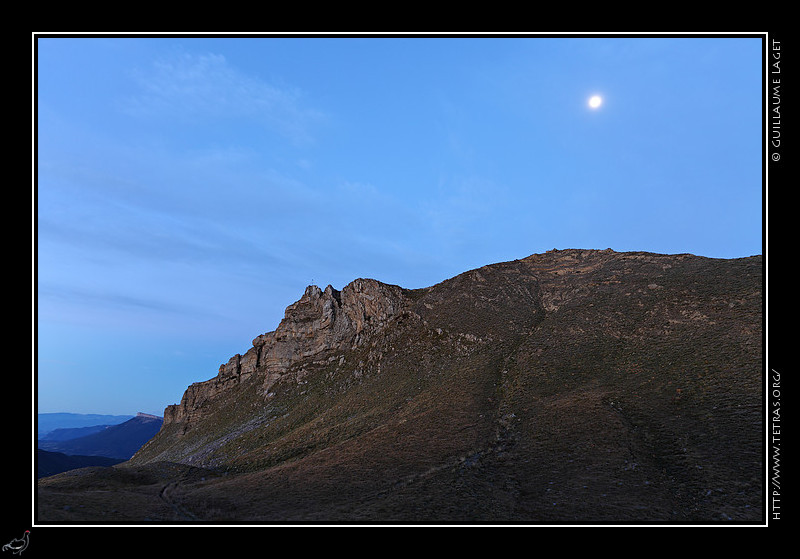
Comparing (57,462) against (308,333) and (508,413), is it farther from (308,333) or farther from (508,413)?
(508,413)

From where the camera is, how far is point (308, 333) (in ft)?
284
